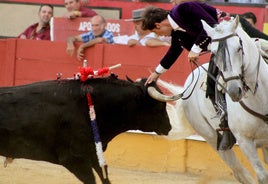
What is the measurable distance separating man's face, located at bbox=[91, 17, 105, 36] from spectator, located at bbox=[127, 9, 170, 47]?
340 mm

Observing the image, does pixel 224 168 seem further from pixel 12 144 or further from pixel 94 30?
pixel 12 144

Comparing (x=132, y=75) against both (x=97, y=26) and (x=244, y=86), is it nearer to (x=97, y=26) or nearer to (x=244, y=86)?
(x=97, y=26)

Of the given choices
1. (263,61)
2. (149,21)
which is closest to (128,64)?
(149,21)

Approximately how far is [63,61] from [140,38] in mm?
974

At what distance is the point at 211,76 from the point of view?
6062mm

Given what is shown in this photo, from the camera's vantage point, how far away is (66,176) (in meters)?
8.34

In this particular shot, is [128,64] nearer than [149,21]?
No

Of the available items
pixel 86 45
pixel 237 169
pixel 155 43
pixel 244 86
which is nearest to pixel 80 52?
pixel 86 45

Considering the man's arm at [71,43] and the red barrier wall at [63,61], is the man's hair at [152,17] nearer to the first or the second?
the red barrier wall at [63,61]

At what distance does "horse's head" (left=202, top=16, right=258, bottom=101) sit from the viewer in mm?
5184

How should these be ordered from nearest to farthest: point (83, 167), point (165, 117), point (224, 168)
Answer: point (83, 167), point (165, 117), point (224, 168)

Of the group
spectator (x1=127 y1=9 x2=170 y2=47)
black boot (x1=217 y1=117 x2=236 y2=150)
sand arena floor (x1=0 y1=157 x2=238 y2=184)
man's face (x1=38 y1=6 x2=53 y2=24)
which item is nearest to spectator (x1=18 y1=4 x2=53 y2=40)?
man's face (x1=38 y1=6 x2=53 y2=24)

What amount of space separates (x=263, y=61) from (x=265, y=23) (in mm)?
3113

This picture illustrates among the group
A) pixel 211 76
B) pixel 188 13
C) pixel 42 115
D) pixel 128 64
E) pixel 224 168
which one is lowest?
pixel 224 168
